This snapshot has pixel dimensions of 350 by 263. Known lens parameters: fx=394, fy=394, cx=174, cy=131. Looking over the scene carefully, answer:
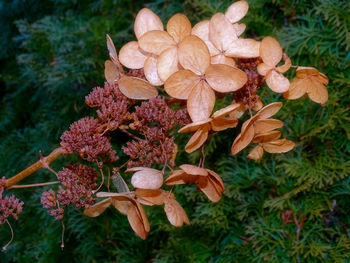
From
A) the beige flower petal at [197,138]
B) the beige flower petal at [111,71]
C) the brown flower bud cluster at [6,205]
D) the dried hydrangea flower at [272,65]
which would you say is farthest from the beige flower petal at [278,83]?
the brown flower bud cluster at [6,205]

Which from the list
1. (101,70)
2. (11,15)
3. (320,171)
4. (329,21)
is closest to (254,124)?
(320,171)

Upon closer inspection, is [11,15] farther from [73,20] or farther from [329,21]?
[329,21]

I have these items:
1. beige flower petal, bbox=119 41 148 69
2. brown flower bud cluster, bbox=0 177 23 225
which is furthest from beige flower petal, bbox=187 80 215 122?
brown flower bud cluster, bbox=0 177 23 225

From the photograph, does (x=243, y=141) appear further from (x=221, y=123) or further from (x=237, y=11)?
(x=237, y=11)

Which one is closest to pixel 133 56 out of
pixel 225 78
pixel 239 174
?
pixel 225 78

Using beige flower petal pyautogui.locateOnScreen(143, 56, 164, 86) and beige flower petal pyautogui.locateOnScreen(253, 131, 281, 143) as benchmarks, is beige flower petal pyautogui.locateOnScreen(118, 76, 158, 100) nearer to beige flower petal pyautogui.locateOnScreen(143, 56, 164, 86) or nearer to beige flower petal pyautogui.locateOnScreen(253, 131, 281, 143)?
beige flower petal pyautogui.locateOnScreen(143, 56, 164, 86)
